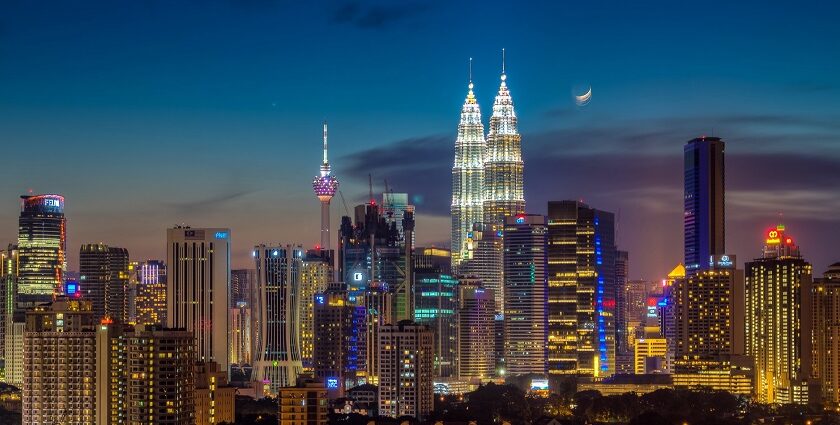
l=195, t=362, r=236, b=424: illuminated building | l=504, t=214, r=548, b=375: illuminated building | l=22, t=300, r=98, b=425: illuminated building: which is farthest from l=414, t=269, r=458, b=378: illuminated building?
l=22, t=300, r=98, b=425: illuminated building

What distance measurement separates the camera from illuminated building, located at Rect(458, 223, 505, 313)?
134875 mm

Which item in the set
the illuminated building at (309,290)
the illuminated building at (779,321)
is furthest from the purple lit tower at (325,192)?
the illuminated building at (779,321)

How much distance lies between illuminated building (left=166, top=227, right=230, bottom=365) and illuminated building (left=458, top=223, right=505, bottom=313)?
3036 cm

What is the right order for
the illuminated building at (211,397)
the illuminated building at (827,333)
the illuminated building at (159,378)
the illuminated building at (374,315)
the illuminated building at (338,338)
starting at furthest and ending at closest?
the illuminated building at (338,338)
the illuminated building at (374,315)
the illuminated building at (827,333)
the illuminated building at (211,397)
the illuminated building at (159,378)

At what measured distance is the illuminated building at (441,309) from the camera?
123 metres

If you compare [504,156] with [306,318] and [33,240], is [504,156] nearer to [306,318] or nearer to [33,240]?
[306,318]

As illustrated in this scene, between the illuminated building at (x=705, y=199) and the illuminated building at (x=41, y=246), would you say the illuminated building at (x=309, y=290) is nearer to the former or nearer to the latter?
the illuminated building at (x=41, y=246)

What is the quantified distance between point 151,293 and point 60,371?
5147cm

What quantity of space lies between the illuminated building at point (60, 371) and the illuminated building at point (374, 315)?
128ft

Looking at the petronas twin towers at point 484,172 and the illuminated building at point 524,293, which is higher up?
the petronas twin towers at point 484,172

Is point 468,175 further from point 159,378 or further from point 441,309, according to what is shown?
point 159,378

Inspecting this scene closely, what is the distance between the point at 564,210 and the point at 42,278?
39995mm

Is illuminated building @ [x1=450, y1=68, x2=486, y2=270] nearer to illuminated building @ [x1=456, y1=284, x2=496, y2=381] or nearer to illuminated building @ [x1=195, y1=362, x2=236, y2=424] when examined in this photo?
illuminated building @ [x1=456, y1=284, x2=496, y2=381]

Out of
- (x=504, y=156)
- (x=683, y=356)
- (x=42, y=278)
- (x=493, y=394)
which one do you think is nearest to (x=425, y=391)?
(x=493, y=394)
